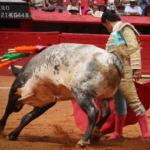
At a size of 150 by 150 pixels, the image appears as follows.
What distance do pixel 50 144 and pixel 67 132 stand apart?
0.62 m

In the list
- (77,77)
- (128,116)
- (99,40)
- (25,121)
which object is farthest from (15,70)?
(99,40)

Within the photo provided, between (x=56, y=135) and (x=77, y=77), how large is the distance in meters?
1.20

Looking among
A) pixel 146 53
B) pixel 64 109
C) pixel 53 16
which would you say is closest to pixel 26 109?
pixel 64 109

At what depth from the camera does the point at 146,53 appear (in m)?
7.15

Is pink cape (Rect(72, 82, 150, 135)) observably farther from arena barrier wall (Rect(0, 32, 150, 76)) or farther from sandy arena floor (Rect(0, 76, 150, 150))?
arena barrier wall (Rect(0, 32, 150, 76))

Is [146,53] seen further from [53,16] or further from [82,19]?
[53,16]

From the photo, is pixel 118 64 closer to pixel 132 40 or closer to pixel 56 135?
pixel 132 40

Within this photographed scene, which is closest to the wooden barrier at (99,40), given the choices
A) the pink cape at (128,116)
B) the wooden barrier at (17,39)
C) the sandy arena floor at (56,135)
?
the wooden barrier at (17,39)

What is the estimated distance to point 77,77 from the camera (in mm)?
1985

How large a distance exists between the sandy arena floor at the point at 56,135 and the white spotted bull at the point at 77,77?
0.37m

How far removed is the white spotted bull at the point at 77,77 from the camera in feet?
6.45

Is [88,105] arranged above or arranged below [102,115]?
above

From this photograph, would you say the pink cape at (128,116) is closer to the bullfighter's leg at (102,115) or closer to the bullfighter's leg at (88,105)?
the bullfighter's leg at (102,115)

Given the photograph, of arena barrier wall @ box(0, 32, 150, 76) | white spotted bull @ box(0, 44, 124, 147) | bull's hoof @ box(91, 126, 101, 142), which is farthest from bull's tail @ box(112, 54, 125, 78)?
arena barrier wall @ box(0, 32, 150, 76)
